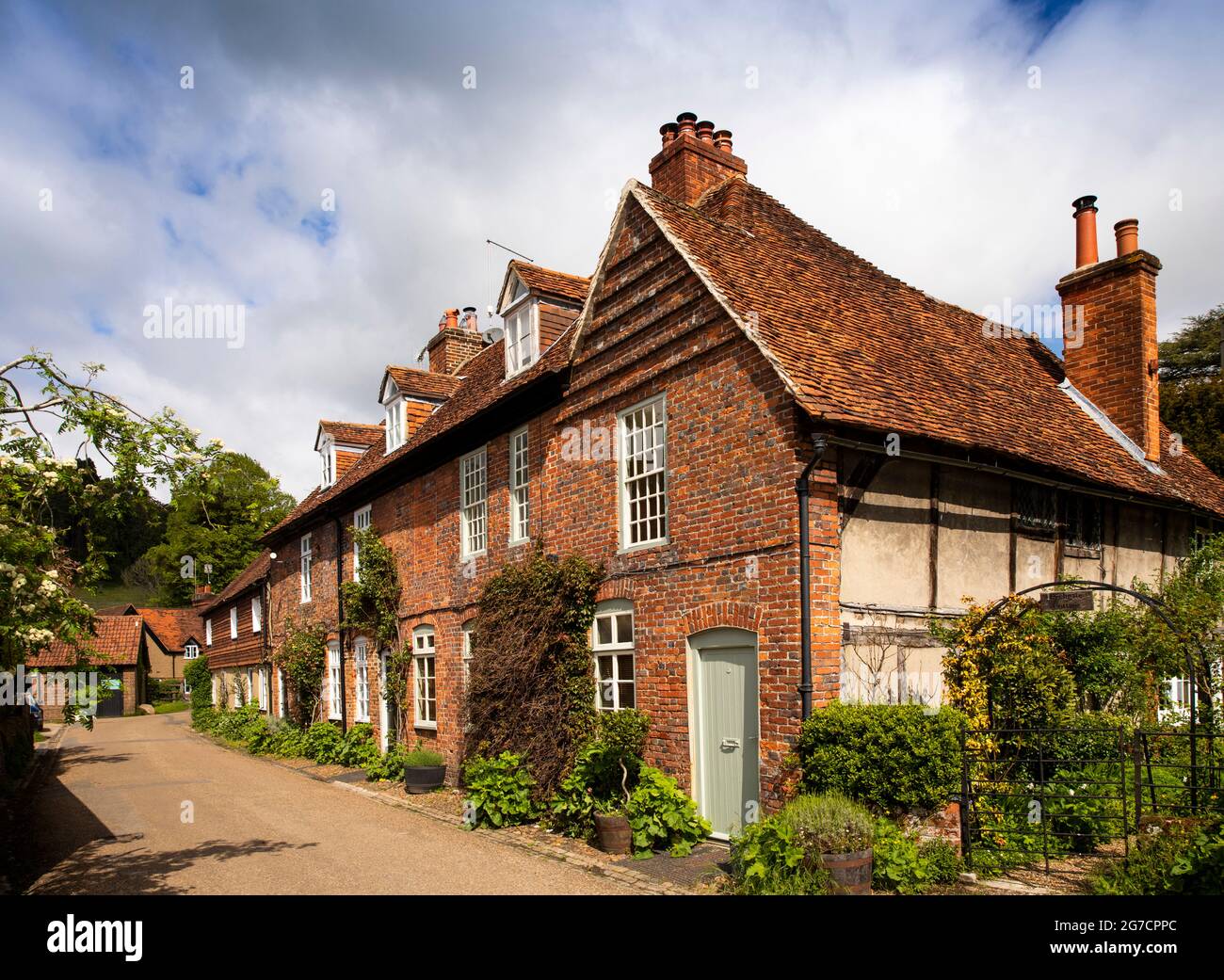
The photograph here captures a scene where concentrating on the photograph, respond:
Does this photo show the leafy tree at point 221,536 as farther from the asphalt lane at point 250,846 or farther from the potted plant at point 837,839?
the potted plant at point 837,839

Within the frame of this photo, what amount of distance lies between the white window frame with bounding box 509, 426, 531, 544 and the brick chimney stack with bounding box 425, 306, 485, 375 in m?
9.31

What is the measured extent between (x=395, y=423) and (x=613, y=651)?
10992mm

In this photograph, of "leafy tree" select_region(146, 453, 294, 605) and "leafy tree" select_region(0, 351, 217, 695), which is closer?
"leafy tree" select_region(0, 351, 217, 695)

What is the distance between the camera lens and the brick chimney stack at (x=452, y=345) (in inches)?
931

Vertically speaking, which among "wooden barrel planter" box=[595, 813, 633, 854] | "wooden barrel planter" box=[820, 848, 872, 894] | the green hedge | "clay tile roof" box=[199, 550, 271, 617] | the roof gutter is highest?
the roof gutter

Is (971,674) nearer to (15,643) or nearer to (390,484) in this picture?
(15,643)

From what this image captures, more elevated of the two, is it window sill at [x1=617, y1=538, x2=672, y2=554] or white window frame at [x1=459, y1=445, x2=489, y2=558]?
white window frame at [x1=459, y1=445, x2=489, y2=558]

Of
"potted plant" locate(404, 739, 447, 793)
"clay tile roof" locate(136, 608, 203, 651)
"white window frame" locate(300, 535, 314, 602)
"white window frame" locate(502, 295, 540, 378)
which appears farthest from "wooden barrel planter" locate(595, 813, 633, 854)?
"clay tile roof" locate(136, 608, 203, 651)

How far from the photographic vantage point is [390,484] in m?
19.2

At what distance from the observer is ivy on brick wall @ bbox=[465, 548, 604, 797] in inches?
473

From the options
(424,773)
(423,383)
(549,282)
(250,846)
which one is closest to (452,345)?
(423,383)

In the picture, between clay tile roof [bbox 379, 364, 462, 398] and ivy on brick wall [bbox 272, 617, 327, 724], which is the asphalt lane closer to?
ivy on brick wall [bbox 272, 617, 327, 724]
